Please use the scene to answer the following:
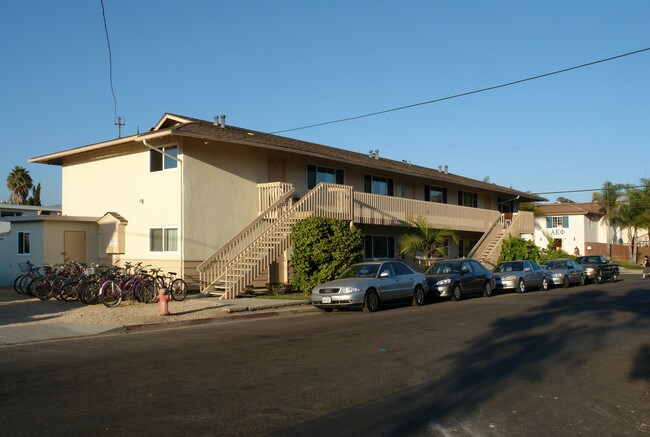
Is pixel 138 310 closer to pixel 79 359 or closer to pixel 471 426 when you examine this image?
pixel 79 359

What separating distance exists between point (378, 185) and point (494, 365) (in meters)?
23.4

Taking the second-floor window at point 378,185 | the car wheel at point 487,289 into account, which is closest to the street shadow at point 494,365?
the car wheel at point 487,289

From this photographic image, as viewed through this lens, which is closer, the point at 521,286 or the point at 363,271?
the point at 363,271

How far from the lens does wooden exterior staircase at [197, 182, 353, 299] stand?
2148 cm

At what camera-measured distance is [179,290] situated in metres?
20.0

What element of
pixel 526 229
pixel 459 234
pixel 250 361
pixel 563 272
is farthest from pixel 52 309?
pixel 526 229

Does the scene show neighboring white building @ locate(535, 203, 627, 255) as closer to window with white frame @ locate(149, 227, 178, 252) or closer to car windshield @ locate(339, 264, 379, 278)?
car windshield @ locate(339, 264, 379, 278)

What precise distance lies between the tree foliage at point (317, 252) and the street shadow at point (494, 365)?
25.2 ft

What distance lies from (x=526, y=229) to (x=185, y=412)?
3599cm

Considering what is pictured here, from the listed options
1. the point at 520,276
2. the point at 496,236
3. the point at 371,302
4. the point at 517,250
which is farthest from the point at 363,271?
the point at 496,236

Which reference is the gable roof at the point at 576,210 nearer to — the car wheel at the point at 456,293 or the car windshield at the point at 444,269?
the car windshield at the point at 444,269

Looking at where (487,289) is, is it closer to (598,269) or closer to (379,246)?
(379,246)

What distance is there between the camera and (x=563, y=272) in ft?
96.0

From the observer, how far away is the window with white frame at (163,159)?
22833 millimetres
